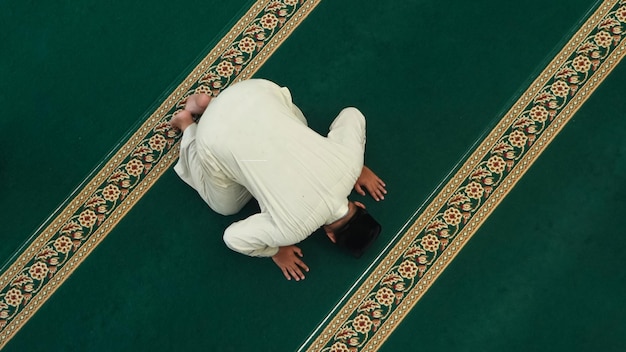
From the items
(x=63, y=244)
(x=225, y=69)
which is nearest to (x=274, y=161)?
(x=225, y=69)

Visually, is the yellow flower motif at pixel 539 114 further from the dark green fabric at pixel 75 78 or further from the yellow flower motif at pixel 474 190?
the dark green fabric at pixel 75 78

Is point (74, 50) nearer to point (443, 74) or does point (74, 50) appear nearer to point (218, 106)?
point (218, 106)

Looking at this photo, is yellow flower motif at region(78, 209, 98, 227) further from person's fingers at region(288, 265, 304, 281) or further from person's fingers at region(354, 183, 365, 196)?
person's fingers at region(354, 183, 365, 196)

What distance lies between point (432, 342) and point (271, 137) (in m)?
0.78

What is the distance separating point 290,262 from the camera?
5.53 feet

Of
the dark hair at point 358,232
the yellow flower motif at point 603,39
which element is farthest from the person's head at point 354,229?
the yellow flower motif at point 603,39

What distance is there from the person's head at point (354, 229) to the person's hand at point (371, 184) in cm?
16

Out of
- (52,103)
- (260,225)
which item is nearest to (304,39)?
(260,225)

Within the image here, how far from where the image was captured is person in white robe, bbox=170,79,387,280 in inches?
52.7

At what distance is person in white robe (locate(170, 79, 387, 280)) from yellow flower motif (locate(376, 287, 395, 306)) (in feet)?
1.01

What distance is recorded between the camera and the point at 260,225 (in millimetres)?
1435

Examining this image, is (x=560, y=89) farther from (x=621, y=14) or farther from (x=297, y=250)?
(x=297, y=250)

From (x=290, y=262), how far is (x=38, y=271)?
0.75 m

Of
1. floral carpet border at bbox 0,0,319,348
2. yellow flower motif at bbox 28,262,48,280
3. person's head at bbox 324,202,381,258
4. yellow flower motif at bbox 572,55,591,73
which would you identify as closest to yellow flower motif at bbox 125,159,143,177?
floral carpet border at bbox 0,0,319,348
